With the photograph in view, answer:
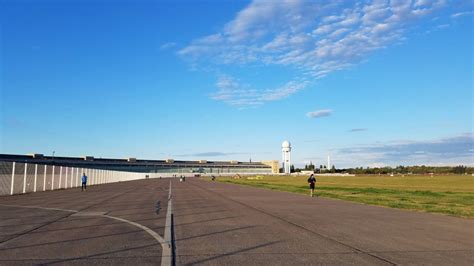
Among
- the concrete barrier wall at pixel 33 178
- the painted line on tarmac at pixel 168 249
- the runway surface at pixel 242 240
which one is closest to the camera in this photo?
the painted line on tarmac at pixel 168 249

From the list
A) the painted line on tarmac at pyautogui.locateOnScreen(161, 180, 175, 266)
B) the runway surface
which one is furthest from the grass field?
the painted line on tarmac at pyautogui.locateOnScreen(161, 180, 175, 266)

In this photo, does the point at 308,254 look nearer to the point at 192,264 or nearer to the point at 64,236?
the point at 192,264

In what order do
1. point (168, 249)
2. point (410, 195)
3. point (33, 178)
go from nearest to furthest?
point (168, 249) → point (410, 195) → point (33, 178)

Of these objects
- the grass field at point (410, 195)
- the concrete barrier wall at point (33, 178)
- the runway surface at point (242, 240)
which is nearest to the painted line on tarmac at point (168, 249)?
the runway surface at point (242, 240)

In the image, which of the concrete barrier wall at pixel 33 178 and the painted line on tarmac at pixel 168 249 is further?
the concrete barrier wall at pixel 33 178

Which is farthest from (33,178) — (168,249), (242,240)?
(168,249)

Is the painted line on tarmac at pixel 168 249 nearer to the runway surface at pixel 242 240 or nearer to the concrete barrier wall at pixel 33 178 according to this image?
the runway surface at pixel 242 240

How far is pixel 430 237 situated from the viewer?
12.6 metres

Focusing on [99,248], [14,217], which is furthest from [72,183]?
[99,248]

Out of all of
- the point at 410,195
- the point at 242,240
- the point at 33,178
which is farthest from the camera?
the point at 33,178

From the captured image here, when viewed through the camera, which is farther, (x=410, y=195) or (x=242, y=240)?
(x=410, y=195)

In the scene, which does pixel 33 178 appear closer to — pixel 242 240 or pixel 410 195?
pixel 410 195

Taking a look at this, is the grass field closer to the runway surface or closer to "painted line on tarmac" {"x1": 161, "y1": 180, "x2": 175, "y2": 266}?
the runway surface

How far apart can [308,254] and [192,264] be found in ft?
8.17
